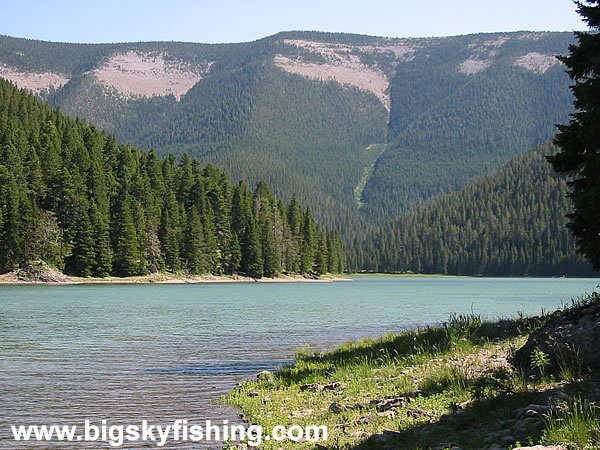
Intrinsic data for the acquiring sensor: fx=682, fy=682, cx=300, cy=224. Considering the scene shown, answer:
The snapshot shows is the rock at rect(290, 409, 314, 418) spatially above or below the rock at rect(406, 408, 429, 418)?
below

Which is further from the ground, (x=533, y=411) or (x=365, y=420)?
(x=533, y=411)

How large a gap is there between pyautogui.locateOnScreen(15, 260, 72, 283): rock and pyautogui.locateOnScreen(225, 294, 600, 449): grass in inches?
3523

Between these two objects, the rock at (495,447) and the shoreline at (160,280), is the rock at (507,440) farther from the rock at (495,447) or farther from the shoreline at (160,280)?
the shoreline at (160,280)

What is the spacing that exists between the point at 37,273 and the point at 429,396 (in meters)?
99.7

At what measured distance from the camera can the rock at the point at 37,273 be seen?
105562mm

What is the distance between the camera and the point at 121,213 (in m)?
124

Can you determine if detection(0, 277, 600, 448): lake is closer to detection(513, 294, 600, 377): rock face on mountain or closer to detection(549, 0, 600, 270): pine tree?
detection(513, 294, 600, 377): rock face on mountain

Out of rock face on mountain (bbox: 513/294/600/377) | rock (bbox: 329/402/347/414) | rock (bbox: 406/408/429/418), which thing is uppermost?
rock face on mountain (bbox: 513/294/600/377)

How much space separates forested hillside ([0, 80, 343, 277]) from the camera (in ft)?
364

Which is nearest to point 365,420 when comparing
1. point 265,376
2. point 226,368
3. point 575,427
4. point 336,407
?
point 336,407

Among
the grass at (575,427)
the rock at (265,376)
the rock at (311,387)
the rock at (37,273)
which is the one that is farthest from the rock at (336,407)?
→ the rock at (37,273)

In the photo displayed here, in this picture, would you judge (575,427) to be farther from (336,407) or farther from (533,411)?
(336,407)

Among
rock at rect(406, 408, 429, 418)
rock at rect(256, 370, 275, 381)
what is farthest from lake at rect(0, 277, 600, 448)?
rock at rect(406, 408, 429, 418)

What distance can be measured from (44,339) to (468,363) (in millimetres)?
24178
